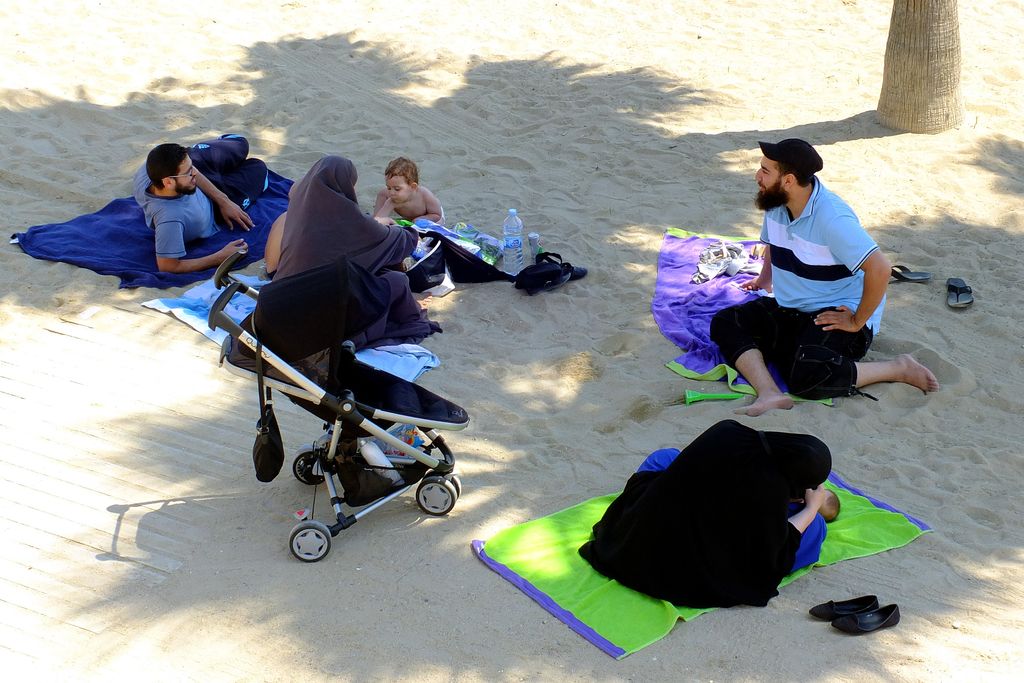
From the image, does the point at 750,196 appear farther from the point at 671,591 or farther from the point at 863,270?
the point at 671,591

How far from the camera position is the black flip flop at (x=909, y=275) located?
6586 mm

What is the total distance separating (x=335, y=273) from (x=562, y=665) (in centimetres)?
184

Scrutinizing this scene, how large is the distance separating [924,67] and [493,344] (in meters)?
4.83

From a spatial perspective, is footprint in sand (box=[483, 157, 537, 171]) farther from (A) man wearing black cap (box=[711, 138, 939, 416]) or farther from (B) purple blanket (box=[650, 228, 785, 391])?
(A) man wearing black cap (box=[711, 138, 939, 416])

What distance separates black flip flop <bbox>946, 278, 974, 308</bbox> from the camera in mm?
6273

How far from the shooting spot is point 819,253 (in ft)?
18.2

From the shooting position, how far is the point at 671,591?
3986 mm

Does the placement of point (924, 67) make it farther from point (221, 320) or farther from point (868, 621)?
point (221, 320)

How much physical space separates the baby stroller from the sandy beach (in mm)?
162

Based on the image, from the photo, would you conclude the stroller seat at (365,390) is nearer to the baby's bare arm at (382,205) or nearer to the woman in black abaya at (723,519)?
the woman in black abaya at (723,519)

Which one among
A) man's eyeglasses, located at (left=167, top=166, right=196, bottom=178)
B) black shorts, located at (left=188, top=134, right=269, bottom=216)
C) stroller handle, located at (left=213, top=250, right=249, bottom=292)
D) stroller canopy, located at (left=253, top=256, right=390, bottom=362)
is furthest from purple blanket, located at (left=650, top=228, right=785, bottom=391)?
man's eyeglasses, located at (left=167, top=166, right=196, bottom=178)

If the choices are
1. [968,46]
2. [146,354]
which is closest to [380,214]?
[146,354]

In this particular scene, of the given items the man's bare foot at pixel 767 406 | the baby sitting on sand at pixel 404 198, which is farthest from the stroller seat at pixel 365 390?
the baby sitting on sand at pixel 404 198

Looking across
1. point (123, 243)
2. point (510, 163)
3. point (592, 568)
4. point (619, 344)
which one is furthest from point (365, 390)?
point (510, 163)
